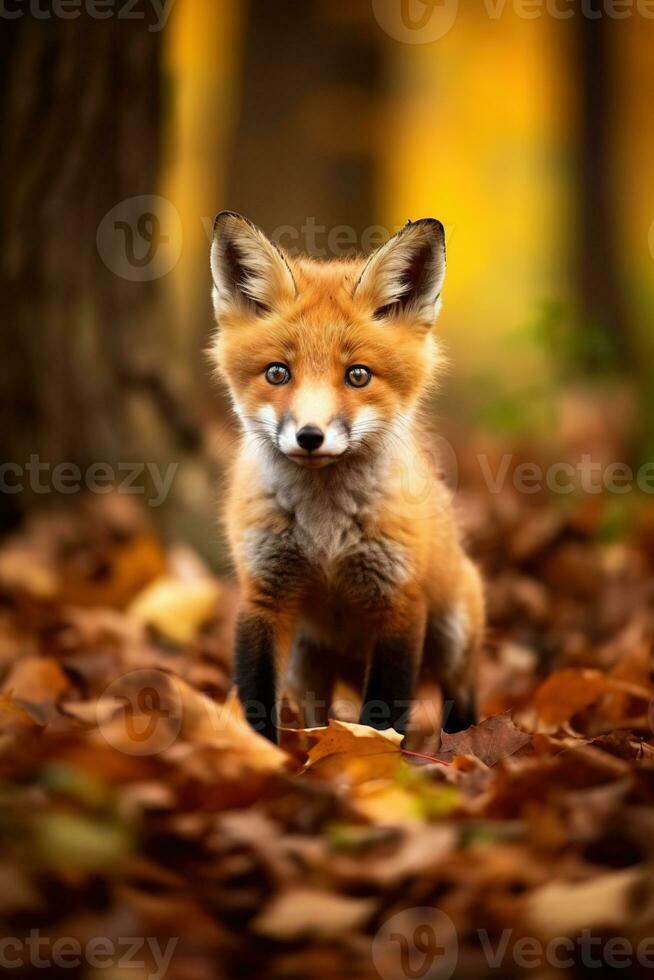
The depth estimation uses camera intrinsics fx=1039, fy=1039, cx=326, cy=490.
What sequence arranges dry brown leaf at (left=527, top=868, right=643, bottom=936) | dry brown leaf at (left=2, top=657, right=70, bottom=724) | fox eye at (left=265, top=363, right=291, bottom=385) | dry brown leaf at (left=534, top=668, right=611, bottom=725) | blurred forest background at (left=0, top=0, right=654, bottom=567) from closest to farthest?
dry brown leaf at (left=527, top=868, right=643, bottom=936), fox eye at (left=265, top=363, right=291, bottom=385), dry brown leaf at (left=534, top=668, right=611, bottom=725), dry brown leaf at (left=2, top=657, right=70, bottom=724), blurred forest background at (left=0, top=0, right=654, bottom=567)

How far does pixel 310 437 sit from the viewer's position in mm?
3340

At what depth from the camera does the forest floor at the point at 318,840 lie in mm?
2037

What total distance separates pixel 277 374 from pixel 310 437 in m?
0.38

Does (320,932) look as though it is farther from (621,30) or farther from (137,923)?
(621,30)

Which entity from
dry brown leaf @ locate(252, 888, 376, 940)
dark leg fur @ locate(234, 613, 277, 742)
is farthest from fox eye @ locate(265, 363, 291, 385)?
dry brown leaf @ locate(252, 888, 376, 940)

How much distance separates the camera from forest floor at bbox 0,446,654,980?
2037 mm

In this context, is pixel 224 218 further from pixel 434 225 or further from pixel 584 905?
pixel 584 905

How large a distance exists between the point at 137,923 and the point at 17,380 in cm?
443

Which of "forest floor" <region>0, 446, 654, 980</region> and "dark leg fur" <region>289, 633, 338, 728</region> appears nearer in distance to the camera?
"forest floor" <region>0, 446, 654, 980</region>

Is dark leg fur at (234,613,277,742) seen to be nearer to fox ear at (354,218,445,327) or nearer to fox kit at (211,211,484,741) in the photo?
fox kit at (211,211,484,741)

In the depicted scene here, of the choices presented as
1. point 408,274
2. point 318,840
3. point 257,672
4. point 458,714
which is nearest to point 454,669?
point 458,714

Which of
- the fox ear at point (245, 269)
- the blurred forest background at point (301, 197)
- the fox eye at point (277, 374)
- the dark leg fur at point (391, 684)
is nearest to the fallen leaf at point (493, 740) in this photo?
the dark leg fur at point (391, 684)

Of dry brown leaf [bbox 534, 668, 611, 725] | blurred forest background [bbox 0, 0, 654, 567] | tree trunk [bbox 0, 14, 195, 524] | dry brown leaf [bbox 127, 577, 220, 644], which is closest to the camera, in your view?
dry brown leaf [bbox 534, 668, 611, 725]

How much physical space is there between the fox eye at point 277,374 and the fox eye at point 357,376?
207 mm
